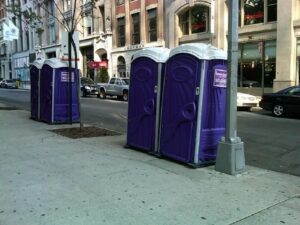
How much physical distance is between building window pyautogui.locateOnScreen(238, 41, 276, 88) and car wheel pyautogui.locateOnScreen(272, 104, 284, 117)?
8.62m

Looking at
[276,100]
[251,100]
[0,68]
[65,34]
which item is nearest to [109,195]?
[65,34]

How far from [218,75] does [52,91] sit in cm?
763

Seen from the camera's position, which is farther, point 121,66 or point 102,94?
point 121,66

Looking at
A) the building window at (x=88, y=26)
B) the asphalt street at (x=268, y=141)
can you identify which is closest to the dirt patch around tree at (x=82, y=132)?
the asphalt street at (x=268, y=141)

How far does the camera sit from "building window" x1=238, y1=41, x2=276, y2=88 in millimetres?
26031

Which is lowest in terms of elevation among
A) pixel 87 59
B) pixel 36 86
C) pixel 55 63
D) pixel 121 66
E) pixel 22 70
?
pixel 36 86

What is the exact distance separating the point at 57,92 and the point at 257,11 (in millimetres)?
16650

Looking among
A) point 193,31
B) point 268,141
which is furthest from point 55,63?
point 193,31

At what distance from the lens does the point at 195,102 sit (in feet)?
24.2

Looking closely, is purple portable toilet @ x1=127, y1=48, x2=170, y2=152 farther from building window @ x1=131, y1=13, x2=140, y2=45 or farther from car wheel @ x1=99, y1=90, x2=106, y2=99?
building window @ x1=131, y1=13, x2=140, y2=45

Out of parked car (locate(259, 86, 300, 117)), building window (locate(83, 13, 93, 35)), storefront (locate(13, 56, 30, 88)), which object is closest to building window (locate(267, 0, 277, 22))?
parked car (locate(259, 86, 300, 117))

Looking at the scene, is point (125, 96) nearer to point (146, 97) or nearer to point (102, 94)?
A: point (102, 94)

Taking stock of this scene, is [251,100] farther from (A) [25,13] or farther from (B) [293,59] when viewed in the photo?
(A) [25,13]

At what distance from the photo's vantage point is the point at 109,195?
5805mm
